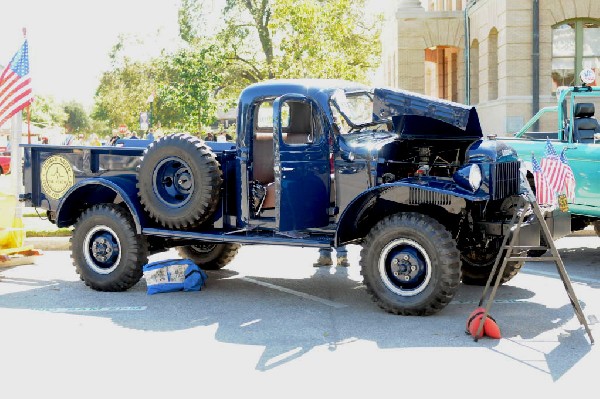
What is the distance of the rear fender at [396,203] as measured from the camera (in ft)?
24.0

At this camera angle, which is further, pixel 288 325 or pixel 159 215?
pixel 159 215

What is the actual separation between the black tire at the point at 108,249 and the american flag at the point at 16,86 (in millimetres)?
4011

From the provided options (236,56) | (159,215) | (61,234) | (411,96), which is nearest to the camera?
(411,96)

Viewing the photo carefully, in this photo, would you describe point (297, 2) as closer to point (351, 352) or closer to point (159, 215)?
point (159, 215)

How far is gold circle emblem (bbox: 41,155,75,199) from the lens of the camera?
9.20 meters

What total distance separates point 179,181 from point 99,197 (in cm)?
137

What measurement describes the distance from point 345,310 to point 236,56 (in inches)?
1262

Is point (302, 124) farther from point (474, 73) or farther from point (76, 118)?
point (76, 118)

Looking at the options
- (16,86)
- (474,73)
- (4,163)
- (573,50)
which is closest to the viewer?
(16,86)

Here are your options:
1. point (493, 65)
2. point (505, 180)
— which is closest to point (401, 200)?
point (505, 180)

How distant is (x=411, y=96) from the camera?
7.72 m

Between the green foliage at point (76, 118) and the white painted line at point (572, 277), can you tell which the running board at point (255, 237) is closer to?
the white painted line at point (572, 277)

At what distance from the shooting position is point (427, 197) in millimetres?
7504

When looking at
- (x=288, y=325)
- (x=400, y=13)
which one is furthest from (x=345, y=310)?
(x=400, y=13)
